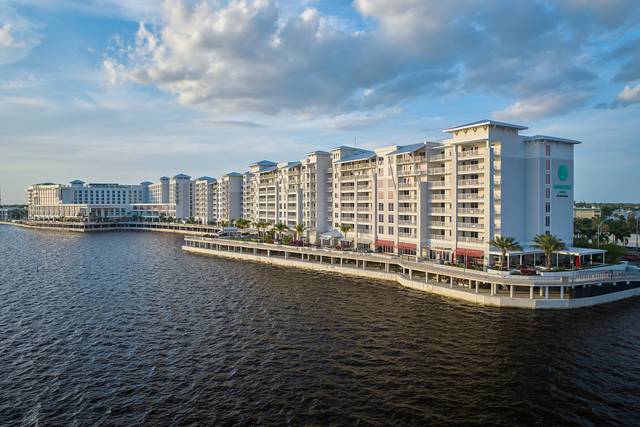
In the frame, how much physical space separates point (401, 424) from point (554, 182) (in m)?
58.6

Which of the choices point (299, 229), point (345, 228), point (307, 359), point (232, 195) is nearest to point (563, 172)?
point (345, 228)

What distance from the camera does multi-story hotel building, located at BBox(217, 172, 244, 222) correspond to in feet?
623

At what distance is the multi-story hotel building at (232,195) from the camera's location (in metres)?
190

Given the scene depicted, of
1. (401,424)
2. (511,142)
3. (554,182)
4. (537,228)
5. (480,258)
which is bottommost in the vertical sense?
(401,424)

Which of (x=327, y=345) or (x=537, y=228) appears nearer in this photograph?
(x=327, y=345)

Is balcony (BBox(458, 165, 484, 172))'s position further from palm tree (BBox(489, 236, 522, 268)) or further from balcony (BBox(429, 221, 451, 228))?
palm tree (BBox(489, 236, 522, 268))

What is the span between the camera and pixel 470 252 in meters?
72.8

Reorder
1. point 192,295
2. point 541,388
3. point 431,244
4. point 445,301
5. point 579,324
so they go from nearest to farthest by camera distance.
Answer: point 541,388 < point 579,324 < point 445,301 < point 192,295 < point 431,244

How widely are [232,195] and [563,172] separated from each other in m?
141

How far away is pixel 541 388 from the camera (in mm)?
34750

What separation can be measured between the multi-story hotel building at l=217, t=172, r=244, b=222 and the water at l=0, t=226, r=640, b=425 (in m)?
121

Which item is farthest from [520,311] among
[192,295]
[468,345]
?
[192,295]

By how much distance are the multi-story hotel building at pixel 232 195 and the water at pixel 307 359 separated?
121m

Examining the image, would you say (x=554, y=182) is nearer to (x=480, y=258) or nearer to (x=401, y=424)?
(x=480, y=258)
